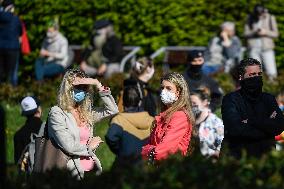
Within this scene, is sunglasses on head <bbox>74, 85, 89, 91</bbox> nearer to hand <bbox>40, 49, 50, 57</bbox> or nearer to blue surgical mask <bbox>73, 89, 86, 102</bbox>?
blue surgical mask <bbox>73, 89, 86, 102</bbox>

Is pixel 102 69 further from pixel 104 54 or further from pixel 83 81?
pixel 83 81

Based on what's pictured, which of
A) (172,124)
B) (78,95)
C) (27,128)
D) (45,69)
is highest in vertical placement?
(78,95)

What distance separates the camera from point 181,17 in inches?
901

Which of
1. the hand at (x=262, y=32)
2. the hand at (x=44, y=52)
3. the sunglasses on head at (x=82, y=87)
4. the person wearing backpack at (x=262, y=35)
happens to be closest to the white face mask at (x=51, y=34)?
the hand at (x=44, y=52)

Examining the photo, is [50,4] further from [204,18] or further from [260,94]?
[260,94]

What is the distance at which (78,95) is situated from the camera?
34.6ft

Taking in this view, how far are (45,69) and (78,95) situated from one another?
1040 centimetres

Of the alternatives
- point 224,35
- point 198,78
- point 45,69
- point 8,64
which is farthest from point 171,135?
point 8,64

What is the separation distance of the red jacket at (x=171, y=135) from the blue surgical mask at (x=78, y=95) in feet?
2.29

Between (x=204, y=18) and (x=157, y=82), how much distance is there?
447 centimetres

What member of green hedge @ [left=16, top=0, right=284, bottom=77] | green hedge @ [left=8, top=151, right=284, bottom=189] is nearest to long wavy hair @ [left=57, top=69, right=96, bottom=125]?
green hedge @ [left=8, top=151, right=284, bottom=189]

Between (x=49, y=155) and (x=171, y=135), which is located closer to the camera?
(x=49, y=155)

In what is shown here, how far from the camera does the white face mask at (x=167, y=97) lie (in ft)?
35.4

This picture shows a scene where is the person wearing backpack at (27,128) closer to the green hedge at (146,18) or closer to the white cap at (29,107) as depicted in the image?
the white cap at (29,107)
